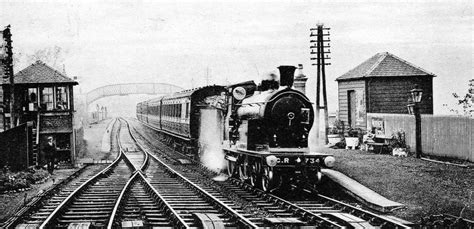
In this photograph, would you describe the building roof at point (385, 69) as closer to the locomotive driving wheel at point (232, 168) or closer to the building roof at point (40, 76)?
the locomotive driving wheel at point (232, 168)

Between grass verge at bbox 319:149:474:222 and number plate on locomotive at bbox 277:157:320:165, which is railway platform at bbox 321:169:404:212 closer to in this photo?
grass verge at bbox 319:149:474:222

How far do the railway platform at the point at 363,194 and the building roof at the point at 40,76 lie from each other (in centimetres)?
1302

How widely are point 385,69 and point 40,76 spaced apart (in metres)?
17.0

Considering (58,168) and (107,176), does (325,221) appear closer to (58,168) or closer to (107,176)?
(107,176)

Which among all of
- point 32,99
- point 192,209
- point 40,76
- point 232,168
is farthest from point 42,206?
point 32,99

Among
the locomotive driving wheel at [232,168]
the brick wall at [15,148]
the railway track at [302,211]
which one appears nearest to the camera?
the railway track at [302,211]

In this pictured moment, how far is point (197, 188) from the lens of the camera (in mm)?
14094

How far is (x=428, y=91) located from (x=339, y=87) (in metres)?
5.19

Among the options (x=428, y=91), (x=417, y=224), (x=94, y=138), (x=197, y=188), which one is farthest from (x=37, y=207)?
(x=94, y=138)

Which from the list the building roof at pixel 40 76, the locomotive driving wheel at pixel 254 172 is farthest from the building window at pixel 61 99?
the locomotive driving wheel at pixel 254 172

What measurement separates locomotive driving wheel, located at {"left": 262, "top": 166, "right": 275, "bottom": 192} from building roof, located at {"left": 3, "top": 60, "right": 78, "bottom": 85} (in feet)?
40.0

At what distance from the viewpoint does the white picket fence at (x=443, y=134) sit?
59.2ft

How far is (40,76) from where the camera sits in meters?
22.8

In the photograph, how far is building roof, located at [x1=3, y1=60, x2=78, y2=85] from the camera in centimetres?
2247
